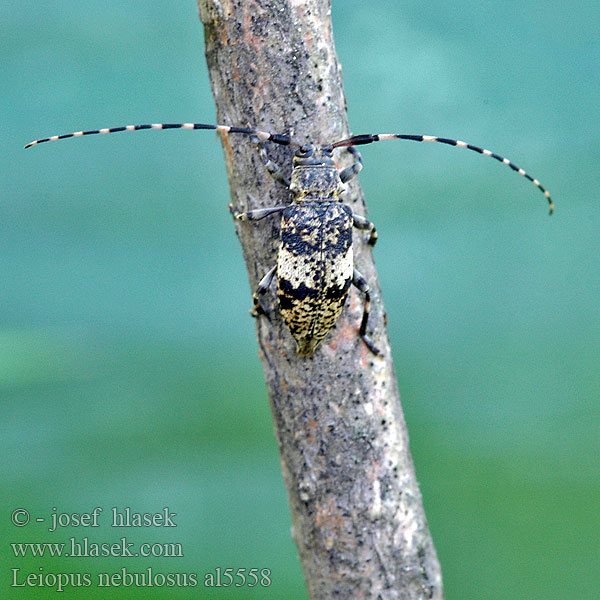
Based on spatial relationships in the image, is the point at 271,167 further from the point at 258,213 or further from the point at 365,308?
the point at 365,308

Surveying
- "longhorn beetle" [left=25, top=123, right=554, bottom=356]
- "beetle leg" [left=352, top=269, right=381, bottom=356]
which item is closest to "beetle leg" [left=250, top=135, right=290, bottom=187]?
"longhorn beetle" [left=25, top=123, right=554, bottom=356]

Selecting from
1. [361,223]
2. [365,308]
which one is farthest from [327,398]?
[361,223]

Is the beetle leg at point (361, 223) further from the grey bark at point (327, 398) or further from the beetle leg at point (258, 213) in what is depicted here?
the beetle leg at point (258, 213)

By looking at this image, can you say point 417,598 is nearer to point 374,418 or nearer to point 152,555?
point 374,418

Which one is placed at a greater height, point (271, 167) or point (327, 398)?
point (271, 167)

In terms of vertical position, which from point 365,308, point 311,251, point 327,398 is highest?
point 311,251

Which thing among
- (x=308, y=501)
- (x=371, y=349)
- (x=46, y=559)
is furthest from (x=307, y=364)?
(x=46, y=559)

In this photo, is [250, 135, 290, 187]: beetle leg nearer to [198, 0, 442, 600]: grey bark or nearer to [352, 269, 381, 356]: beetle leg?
[198, 0, 442, 600]: grey bark
